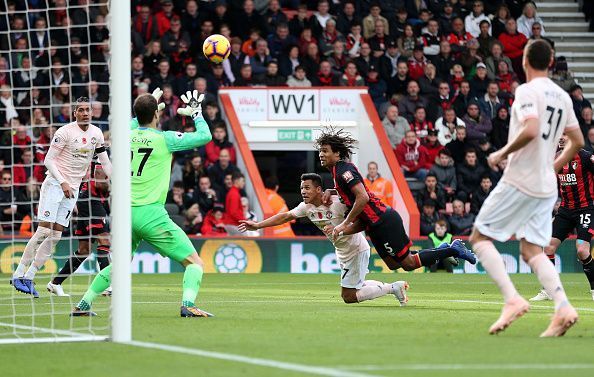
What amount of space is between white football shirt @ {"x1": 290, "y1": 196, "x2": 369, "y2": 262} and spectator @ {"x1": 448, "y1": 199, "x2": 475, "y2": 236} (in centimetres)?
1116

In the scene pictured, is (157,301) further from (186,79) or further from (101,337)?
(186,79)

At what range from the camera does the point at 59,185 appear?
16000mm

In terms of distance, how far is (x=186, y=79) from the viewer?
1031 inches

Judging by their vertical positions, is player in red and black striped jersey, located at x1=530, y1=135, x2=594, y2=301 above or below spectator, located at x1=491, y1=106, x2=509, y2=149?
below

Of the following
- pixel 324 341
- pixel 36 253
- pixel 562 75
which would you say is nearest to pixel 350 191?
pixel 324 341

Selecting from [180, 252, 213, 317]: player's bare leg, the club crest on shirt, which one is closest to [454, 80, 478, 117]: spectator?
the club crest on shirt

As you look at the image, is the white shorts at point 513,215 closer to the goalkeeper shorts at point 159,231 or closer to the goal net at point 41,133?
the goalkeeper shorts at point 159,231

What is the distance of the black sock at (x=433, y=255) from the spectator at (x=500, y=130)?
13.6m

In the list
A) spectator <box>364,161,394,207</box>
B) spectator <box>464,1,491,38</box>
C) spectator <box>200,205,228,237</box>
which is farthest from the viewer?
spectator <box>464,1,491,38</box>

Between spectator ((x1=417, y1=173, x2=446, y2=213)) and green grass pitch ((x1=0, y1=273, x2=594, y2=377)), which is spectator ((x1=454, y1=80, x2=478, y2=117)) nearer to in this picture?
spectator ((x1=417, y1=173, x2=446, y2=213))

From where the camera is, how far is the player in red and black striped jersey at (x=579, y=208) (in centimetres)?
1662

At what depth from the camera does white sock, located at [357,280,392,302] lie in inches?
553

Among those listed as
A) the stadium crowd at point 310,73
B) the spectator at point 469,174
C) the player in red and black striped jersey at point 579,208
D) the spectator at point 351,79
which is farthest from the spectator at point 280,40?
the player in red and black striped jersey at point 579,208

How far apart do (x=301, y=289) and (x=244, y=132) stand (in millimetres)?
9153
